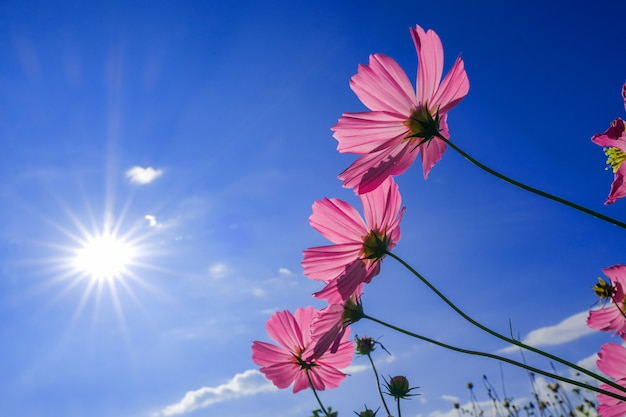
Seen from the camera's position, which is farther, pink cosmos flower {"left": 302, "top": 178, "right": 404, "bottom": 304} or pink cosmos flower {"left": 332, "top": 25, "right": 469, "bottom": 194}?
pink cosmos flower {"left": 302, "top": 178, "right": 404, "bottom": 304}

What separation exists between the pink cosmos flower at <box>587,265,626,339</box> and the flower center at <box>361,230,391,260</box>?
1.32 ft

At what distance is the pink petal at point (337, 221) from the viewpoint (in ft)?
3.17

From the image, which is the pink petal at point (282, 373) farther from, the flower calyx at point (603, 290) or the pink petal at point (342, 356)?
the flower calyx at point (603, 290)

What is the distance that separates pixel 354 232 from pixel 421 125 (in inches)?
9.7

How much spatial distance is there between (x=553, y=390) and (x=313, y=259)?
497 centimetres

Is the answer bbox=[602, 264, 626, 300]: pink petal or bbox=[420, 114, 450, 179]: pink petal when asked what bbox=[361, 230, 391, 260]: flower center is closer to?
bbox=[420, 114, 450, 179]: pink petal

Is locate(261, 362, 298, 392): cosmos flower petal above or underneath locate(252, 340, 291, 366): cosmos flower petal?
underneath

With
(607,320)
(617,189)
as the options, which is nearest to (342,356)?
(607,320)

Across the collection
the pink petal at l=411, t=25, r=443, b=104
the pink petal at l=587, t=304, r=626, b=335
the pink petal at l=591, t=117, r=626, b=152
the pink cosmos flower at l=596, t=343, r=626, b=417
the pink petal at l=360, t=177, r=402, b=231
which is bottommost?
the pink cosmos flower at l=596, t=343, r=626, b=417

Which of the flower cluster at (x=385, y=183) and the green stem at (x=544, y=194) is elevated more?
the flower cluster at (x=385, y=183)

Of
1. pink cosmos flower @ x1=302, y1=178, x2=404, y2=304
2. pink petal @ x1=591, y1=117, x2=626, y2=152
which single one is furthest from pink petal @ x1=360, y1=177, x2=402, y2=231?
pink petal @ x1=591, y1=117, x2=626, y2=152

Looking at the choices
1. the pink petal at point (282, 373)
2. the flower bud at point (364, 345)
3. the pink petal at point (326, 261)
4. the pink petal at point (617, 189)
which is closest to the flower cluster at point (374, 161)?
the pink petal at point (326, 261)

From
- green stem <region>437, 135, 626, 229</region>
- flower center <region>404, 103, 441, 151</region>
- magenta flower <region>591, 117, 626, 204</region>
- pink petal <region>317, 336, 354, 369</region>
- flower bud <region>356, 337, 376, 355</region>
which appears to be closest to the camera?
green stem <region>437, 135, 626, 229</region>

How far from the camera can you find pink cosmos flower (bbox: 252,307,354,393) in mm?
1234
